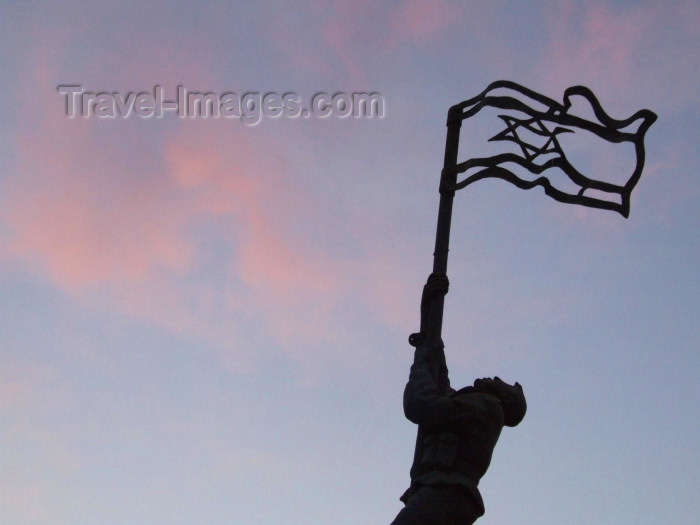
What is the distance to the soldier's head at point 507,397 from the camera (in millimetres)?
10070

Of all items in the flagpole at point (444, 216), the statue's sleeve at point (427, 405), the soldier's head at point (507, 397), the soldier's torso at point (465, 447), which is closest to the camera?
the soldier's torso at point (465, 447)

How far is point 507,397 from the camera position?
1007 cm

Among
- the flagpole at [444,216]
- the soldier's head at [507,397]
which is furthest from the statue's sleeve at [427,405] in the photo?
the soldier's head at [507,397]

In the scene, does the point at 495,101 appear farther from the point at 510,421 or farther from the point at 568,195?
the point at 510,421

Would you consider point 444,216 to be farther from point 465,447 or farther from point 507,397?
point 465,447

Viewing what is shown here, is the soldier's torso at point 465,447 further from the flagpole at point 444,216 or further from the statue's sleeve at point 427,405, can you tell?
the flagpole at point 444,216

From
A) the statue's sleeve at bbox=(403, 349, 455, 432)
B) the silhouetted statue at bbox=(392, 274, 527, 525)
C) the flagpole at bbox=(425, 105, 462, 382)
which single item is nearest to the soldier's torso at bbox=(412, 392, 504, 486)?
the silhouetted statue at bbox=(392, 274, 527, 525)

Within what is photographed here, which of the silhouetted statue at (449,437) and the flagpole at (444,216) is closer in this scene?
the silhouetted statue at (449,437)

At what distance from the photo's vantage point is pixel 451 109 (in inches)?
486

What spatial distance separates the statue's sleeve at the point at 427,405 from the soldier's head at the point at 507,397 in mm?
594

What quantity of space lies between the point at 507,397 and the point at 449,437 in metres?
0.94

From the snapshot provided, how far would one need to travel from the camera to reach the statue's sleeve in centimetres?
948

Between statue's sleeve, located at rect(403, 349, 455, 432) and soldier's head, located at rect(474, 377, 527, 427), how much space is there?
59cm

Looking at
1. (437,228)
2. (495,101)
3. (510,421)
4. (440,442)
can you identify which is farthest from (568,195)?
(440,442)
